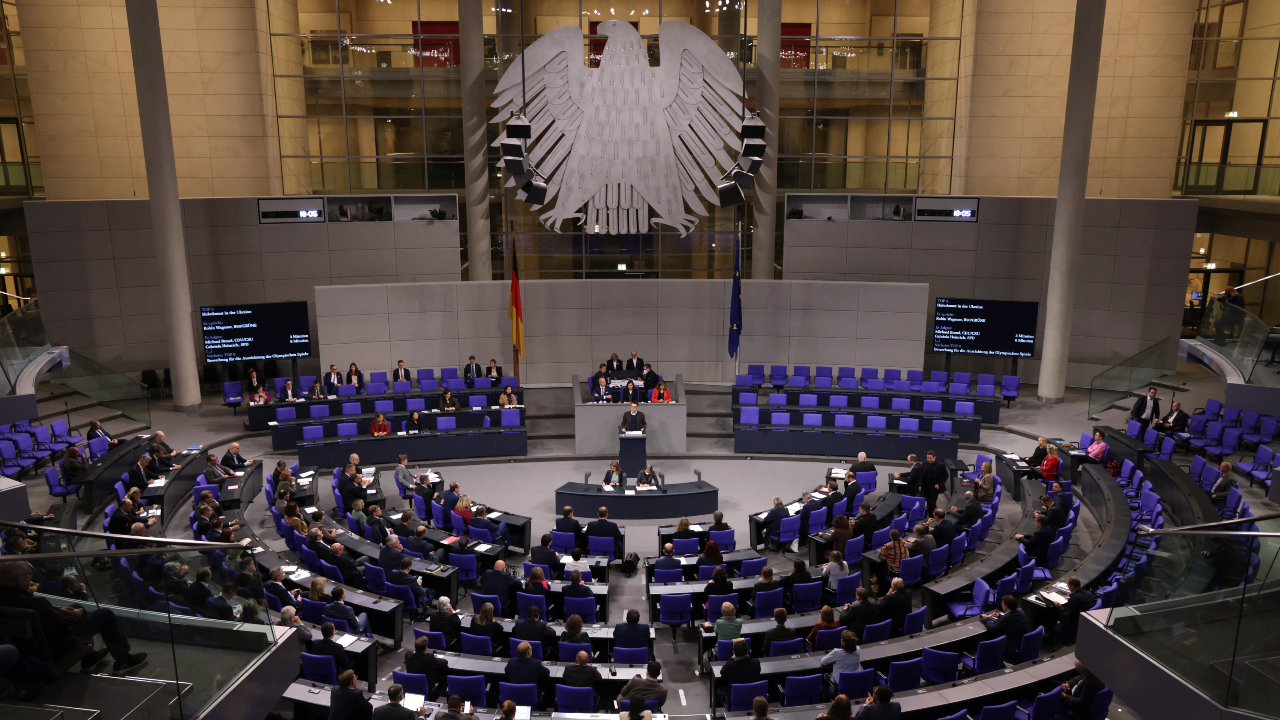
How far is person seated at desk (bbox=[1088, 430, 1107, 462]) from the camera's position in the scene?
15164mm

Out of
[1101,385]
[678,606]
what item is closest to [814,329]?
[1101,385]

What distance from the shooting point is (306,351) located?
67.3 feet

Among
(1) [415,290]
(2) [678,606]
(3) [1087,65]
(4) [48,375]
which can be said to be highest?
(3) [1087,65]

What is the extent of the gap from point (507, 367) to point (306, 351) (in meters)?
4.76

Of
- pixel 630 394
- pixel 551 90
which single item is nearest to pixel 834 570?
pixel 630 394

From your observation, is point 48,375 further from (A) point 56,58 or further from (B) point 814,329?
(B) point 814,329

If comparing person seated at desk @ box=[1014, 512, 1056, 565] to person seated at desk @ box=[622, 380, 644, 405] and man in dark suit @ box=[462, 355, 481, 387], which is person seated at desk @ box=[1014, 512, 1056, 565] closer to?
person seated at desk @ box=[622, 380, 644, 405]

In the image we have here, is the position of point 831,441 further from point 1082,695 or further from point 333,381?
point 333,381

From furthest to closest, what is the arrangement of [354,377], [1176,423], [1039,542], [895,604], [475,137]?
[475,137]
[354,377]
[1176,423]
[1039,542]
[895,604]

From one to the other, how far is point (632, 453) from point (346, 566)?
632cm

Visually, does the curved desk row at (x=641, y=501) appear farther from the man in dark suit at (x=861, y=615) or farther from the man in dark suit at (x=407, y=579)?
the man in dark suit at (x=861, y=615)

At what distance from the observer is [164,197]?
18562 millimetres

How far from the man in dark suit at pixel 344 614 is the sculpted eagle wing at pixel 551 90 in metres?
12.3

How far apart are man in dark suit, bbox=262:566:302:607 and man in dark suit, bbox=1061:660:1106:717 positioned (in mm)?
8182
